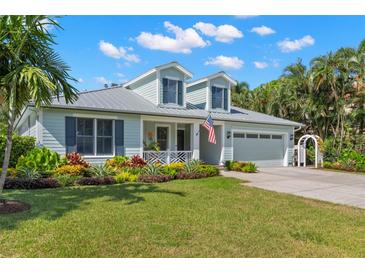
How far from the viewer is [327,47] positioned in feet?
75.0

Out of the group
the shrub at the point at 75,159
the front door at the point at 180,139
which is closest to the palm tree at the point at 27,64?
the shrub at the point at 75,159

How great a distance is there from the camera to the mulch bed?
6.53m

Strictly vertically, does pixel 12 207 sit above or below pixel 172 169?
below

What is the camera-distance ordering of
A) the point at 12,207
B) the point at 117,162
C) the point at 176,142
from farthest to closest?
the point at 176,142 < the point at 117,162 < the point at 12,207

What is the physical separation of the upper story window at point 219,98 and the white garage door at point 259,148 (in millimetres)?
1944

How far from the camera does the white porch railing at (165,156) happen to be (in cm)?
1561

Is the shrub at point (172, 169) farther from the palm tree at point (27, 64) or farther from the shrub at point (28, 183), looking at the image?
the palm tree at point (27, 64)

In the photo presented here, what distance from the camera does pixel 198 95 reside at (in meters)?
18.9

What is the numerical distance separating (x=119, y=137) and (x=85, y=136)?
152 centimetres

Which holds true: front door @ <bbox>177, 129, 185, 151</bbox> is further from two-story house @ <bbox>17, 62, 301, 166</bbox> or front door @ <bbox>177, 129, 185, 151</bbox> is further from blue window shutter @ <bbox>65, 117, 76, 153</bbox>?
blue window shutter @ <bbox>65, 117, 76, 153</bbox>

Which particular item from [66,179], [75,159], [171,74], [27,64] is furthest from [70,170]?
[171,74]

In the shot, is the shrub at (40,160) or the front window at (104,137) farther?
the front window at (104,137)

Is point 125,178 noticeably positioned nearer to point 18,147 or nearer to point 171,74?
point 18,147
